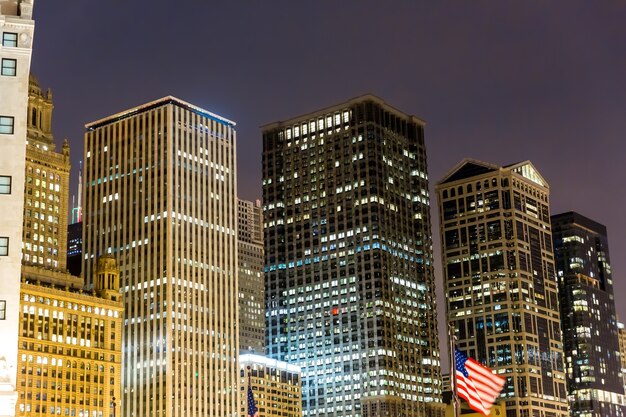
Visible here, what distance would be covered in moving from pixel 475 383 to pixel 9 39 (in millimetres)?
45653

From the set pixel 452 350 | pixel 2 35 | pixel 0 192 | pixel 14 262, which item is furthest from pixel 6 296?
pixel 452 350

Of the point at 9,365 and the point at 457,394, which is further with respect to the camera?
the point at 457,394

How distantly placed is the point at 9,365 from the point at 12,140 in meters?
14.5

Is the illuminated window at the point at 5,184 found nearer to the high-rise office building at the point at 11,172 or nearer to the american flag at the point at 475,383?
the high-rise office building at the point at 11,172

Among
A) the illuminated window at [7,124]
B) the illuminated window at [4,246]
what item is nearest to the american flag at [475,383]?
the illuminated window at [4,246]

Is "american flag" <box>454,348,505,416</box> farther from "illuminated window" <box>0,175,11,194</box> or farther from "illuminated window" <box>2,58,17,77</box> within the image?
"illuminated window" <box>2,58,17,77</box>

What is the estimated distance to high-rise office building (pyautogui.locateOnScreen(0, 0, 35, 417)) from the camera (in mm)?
61062

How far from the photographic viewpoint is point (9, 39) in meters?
67.3

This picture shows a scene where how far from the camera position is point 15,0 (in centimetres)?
7112

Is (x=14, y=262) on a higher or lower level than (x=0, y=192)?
lower

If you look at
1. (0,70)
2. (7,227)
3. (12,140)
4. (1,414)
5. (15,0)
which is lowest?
(1,414)

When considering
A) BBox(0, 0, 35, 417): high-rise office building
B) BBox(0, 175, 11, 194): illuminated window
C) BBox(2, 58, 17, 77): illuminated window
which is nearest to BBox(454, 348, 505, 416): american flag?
BBox(0, 0, 35, 417): high-rise office building

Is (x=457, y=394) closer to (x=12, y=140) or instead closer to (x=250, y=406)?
(x=12, y=140)

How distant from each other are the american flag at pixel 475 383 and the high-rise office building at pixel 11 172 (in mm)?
35678
